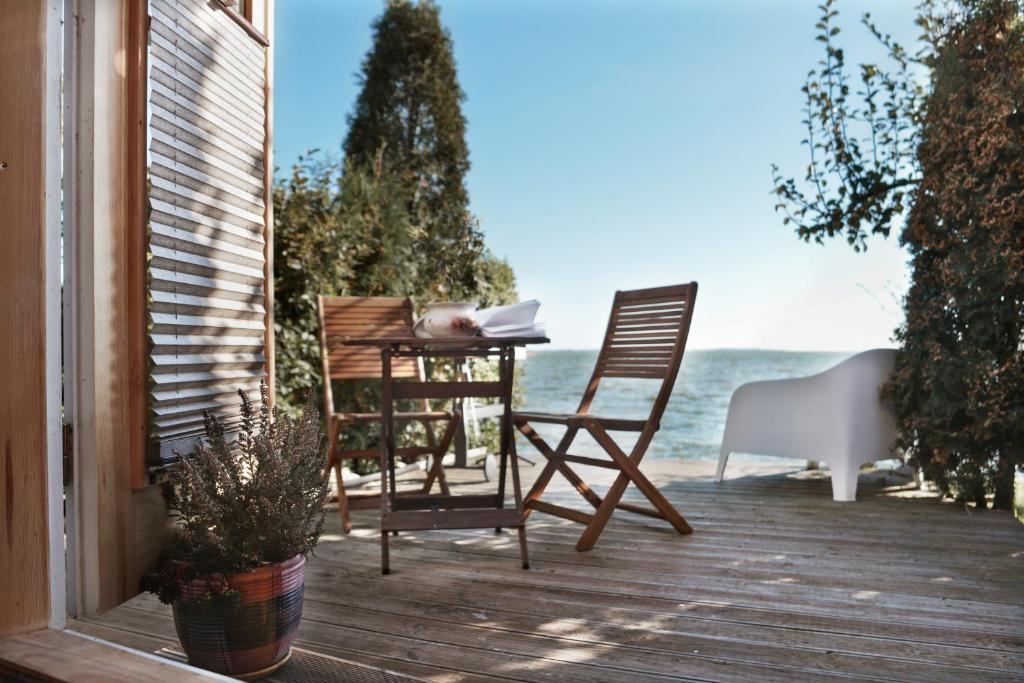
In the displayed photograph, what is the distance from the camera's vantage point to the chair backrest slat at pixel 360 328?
12.2 ft

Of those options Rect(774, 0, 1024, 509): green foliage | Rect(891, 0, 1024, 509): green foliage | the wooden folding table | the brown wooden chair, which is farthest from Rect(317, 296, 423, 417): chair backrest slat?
Rect(891, 0, 1024, 509): green foliage

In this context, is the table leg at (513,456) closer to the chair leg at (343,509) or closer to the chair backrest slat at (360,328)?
the chair leg at (343,509)

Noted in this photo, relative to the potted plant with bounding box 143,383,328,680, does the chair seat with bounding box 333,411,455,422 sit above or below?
above

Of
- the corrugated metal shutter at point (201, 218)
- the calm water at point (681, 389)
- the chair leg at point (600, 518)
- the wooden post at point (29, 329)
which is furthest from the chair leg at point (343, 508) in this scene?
the calm water at point (681, 389)

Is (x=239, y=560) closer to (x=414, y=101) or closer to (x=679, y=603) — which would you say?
(x=679, y=603)

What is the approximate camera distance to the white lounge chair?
12.3ft

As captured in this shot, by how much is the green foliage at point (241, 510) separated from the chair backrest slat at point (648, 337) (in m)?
1.58

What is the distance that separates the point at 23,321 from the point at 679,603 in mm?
1831

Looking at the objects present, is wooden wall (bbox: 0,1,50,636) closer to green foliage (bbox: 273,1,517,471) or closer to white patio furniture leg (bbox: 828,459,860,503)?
green foliage (bbox: 273,1,517,471)

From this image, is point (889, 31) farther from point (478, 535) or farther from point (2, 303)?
point (2, 303)

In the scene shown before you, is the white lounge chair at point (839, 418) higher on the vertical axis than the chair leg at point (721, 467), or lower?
higher

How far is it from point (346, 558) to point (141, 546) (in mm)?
882

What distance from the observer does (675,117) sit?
27109 mm

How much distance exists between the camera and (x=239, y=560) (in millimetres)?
1620
